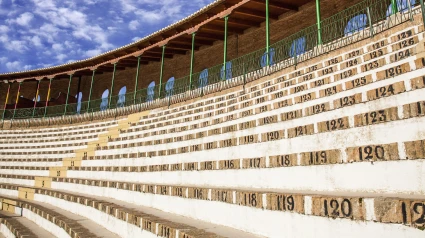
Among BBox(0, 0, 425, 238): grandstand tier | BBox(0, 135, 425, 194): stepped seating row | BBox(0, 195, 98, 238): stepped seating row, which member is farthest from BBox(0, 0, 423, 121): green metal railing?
BBox(0, 195, 98, 238): stepped seating row

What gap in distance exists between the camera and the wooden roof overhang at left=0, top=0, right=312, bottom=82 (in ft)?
49.8

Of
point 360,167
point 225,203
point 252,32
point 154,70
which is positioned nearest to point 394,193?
point 360,167

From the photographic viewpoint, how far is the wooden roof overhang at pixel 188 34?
598 inches

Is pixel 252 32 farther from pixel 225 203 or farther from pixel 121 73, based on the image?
pixel 225 203

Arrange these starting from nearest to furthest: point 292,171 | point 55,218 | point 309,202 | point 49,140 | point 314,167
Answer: point 309,202, point 314,167, point 292,171, point 55,218, point 49,140

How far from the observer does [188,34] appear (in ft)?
54.3

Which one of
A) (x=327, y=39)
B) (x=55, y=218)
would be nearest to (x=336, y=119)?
(x=55, y=218)

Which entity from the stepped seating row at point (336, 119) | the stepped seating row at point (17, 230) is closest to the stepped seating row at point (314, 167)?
the stepped seating row at point (336, 119)

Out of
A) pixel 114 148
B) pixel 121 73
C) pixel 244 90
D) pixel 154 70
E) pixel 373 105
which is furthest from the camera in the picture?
pixel 121 73

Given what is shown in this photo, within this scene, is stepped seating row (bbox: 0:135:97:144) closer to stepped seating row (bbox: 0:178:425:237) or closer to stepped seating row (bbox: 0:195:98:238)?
stepped seating row (bbox: 0:195:98:238)

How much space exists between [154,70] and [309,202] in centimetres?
2415

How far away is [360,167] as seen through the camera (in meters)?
2.45

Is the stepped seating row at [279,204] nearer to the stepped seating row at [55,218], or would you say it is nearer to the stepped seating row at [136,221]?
the stepped seating row at [136,221]

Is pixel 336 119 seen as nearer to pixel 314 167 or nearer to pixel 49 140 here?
pixel 314 167
